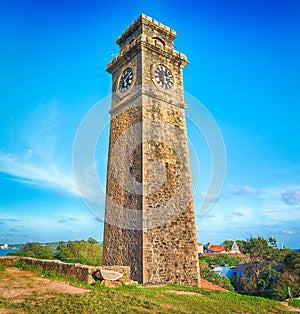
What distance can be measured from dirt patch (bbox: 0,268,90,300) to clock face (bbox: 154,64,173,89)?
1136 cm

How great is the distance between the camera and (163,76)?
15.9 metres

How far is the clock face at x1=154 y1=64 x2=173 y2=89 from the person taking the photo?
612 inches

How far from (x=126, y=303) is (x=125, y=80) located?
503 inches

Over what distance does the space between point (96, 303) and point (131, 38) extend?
16.0 m

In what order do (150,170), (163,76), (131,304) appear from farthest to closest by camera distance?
(163,76)
(150,170)
(131,304)

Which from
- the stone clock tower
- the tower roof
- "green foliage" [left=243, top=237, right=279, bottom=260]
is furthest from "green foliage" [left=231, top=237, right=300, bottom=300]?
the tower roof

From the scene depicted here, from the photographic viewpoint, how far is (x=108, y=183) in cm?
1588

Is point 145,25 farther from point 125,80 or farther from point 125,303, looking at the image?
point 125,303

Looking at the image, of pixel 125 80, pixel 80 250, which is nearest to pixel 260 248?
pixel 80 250

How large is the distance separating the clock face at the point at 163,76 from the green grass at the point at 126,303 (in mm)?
10940

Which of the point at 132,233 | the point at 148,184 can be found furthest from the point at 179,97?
the point at 132,233

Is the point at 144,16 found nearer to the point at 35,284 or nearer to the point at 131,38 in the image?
the point at 131,38

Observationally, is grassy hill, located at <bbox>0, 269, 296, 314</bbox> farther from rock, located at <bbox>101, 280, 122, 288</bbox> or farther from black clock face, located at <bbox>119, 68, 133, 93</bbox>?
black clock face, located at <bbox>119, 68, 133, 93</bbox>

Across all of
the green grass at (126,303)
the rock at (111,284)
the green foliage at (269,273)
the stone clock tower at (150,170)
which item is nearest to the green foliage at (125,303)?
the green grass at (126,303)
